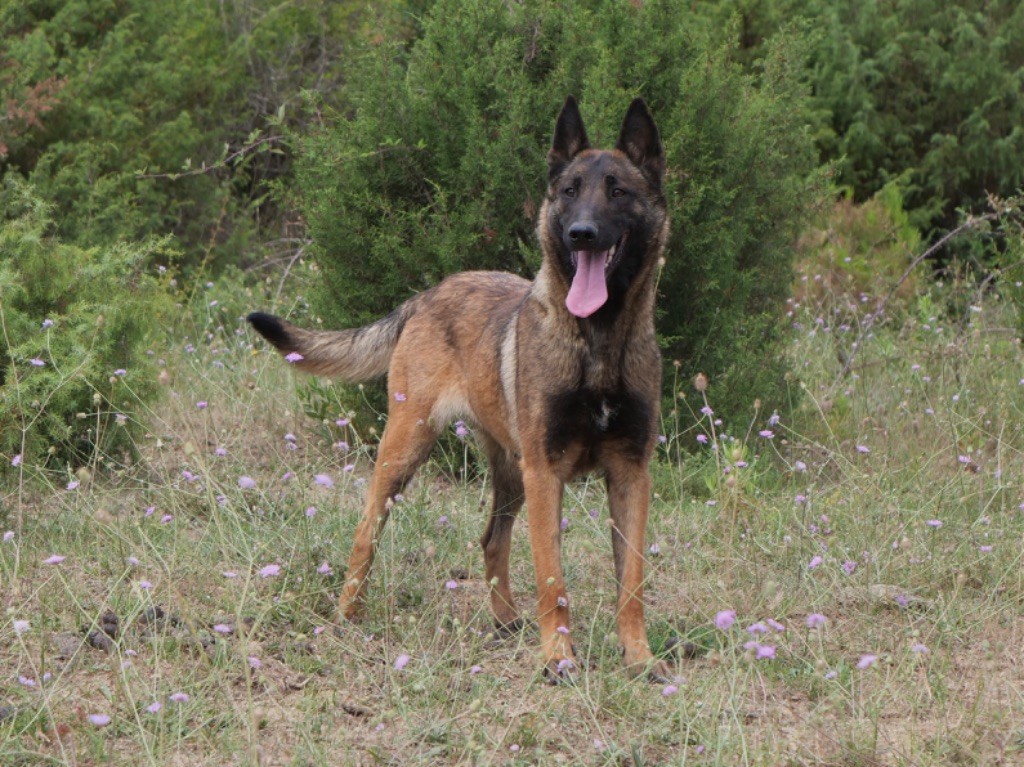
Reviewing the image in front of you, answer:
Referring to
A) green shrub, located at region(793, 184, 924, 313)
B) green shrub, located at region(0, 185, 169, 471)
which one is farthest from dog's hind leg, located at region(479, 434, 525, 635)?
green shrub, located at region(793, 184, 924, 313)

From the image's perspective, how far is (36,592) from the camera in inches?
172

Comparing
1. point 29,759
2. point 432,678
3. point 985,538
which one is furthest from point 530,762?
point 985,538

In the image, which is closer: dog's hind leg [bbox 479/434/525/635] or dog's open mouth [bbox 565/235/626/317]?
dog's open mouth [bbox 565/235/626/317]

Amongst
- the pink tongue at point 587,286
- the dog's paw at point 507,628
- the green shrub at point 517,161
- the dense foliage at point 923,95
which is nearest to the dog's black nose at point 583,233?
the pink tongue at point 587,286

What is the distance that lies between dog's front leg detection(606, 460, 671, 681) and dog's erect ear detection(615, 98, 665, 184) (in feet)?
3.45

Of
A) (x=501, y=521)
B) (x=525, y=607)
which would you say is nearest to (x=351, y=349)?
(x=501, y=521)

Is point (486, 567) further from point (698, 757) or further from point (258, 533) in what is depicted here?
point (698, 757)

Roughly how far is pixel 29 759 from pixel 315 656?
887 millimetres

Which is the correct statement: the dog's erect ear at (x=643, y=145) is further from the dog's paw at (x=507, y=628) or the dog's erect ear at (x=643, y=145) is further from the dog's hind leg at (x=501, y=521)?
the dog's paw at (x=507, y=628)

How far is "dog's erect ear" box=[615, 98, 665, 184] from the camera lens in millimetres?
4914

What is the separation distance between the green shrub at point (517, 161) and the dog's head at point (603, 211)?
1.57m

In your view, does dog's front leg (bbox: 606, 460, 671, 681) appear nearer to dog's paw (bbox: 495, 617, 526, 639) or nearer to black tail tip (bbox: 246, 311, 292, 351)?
dog's paw (bbox: 495, 617, 526, 639)

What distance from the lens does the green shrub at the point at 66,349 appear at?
588cm

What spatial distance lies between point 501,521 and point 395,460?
493 mm
